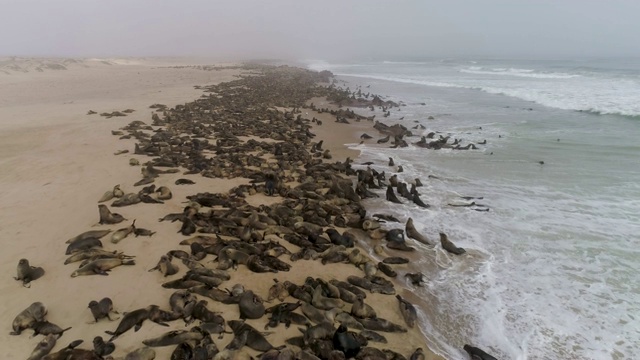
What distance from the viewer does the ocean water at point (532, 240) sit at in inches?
244

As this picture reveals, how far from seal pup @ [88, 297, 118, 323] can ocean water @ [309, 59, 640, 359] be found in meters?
5.21

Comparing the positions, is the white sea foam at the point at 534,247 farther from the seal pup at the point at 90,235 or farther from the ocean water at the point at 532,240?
the seal pup at the point at 90,235

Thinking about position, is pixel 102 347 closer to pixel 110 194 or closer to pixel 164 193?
pixel 164 193

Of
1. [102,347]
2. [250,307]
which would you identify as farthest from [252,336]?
[102,347]

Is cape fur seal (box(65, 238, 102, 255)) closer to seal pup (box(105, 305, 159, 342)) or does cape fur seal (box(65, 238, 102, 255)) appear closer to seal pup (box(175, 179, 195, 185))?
seal pup (box(105, 305, 159, 342))

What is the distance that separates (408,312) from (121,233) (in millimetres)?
6315

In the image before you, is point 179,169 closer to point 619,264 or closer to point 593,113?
point 619,264

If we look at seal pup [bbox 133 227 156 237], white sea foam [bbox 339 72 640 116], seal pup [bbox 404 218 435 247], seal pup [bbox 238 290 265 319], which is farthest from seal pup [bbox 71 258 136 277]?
white sea foam [bbox 339 72 640 116]

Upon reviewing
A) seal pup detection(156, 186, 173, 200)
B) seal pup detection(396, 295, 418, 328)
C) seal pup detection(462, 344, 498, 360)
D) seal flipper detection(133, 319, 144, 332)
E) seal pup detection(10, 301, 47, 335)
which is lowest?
seal pup detection(462, 344, 498, 360)

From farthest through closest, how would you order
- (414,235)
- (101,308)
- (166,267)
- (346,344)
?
(414,235) < (166,267) < (101,308) < (346,344)

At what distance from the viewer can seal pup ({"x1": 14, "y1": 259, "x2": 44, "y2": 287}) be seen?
21.9 ft

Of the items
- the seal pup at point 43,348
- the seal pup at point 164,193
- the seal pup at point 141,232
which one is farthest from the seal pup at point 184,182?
the seal pup at point 43,348

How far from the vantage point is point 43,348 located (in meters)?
5.11

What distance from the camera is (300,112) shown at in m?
25.2
